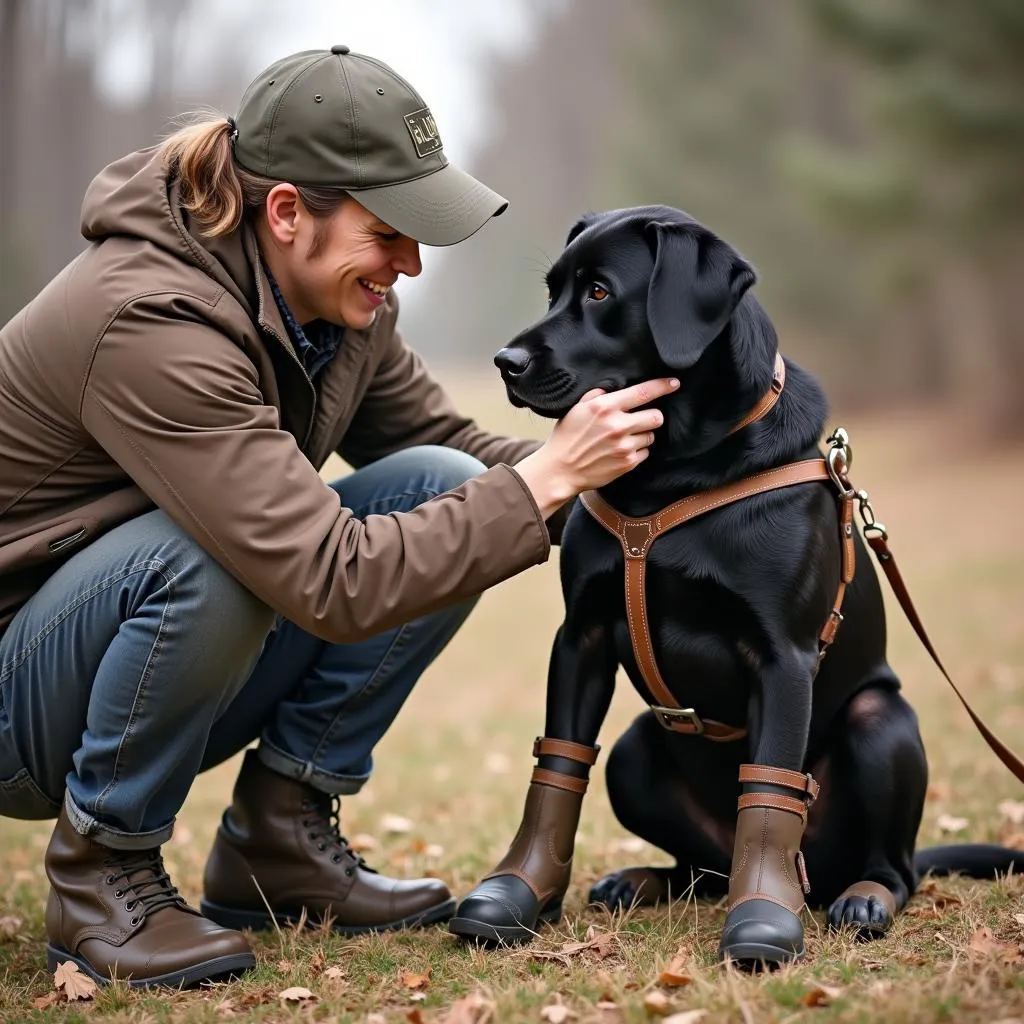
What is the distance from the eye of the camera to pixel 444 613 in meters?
2.88

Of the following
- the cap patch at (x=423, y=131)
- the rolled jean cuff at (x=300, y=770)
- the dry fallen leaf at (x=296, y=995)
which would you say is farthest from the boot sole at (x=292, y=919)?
the cap patch at (x=423, y=131)

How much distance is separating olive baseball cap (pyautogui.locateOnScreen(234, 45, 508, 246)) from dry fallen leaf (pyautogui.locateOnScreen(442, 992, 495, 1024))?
4.38 ft

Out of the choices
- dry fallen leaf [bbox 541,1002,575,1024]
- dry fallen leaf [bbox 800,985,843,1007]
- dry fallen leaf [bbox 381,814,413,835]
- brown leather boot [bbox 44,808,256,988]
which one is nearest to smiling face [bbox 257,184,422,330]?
brown leather boot [bbox 44,808,256,988]

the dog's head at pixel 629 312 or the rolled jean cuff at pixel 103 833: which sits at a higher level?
the dog's head at pixel 629 312

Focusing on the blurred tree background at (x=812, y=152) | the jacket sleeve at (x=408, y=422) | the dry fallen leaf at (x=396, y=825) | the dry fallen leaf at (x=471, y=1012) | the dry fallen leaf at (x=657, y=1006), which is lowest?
the dry fallen leaf at (x=396, y=825)

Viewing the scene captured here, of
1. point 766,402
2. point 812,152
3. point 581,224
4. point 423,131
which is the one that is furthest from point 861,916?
point 812,152

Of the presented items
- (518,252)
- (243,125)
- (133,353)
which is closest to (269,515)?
(133,353)

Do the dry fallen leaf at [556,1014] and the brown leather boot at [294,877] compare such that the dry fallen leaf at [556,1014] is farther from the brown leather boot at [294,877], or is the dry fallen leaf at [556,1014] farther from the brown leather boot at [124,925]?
the brown leather boot at [294,877]

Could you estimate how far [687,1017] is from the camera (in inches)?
75.4

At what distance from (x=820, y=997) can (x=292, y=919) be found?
1303mm

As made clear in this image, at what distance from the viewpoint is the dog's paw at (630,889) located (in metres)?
2.80

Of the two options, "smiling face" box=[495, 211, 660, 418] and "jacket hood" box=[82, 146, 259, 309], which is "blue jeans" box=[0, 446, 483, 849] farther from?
"smiling face" box=[495, 211, 660, 418]

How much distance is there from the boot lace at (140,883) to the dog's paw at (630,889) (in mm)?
915

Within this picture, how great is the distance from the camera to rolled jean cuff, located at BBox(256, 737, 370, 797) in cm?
284
